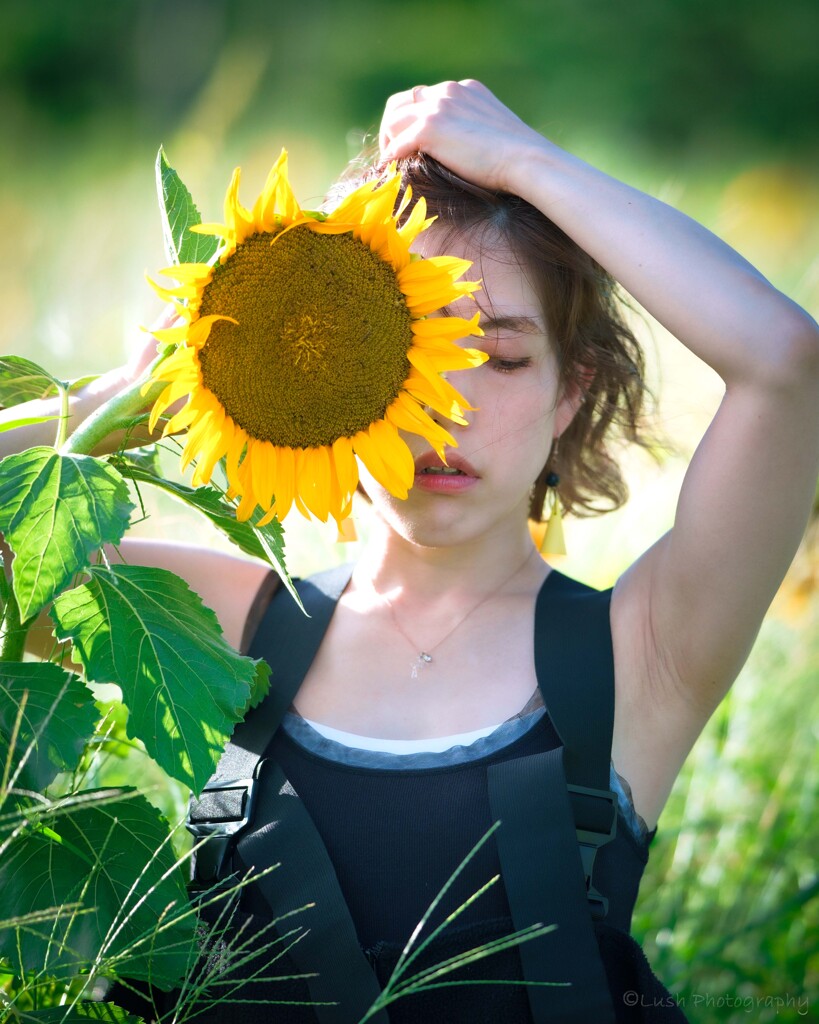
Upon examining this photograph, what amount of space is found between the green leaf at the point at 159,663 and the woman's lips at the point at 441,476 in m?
0.54

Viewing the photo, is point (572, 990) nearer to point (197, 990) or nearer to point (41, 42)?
point (197, 990)

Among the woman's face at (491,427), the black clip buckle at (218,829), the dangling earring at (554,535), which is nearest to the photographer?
the black clip buckle at (218,829)

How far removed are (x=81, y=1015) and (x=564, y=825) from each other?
1.94 feet

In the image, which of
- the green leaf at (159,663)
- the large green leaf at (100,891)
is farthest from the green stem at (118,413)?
the large green leaf at (100,891)

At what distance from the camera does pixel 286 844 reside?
4.52ft

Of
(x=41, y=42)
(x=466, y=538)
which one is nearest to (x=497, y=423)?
(x=466, y=538)

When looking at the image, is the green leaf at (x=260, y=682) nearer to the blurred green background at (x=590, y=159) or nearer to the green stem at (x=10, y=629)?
the green stem at (x=10, y=629)

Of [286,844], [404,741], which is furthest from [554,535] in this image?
[286,844]

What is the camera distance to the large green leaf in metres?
0.96

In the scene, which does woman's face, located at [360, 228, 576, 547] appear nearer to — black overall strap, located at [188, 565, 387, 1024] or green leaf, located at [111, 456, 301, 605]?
black overall strap, located at [188, 565, 387, 1024]

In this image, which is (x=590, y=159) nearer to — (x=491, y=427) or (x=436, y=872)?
(x=491, y=427)

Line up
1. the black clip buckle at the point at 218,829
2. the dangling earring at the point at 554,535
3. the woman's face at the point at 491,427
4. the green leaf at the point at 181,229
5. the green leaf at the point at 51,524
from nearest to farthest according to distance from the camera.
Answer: the green leaf at the point at 51,524 → the green leaf at the point at 181,229 → the black clip buckle at the point at 218,829 → the woman's face at the point at 491,427 → the dangling earring at the point at 554,535

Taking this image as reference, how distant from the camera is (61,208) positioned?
492 cm

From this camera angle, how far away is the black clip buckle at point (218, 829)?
1378 mm
